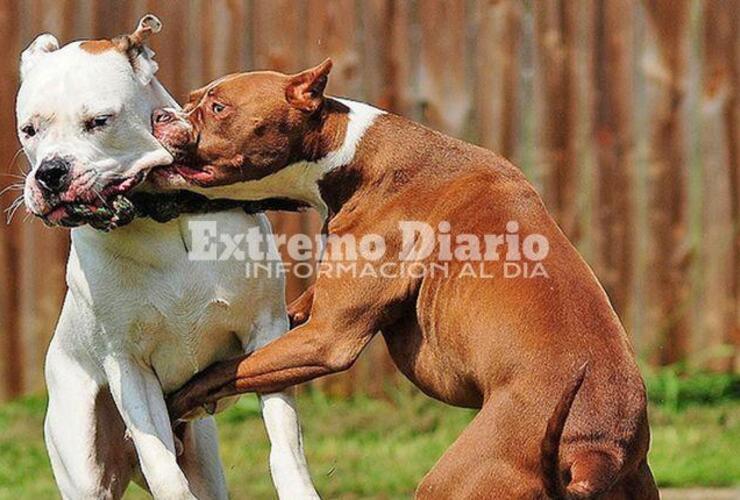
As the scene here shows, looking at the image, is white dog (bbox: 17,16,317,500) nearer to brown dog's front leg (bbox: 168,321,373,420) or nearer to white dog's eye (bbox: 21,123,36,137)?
white dog's eye (bbox: 21,123,36,137)

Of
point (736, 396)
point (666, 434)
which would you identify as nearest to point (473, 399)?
point (666, 434)

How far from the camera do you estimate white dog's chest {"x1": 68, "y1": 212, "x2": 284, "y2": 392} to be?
5.89m

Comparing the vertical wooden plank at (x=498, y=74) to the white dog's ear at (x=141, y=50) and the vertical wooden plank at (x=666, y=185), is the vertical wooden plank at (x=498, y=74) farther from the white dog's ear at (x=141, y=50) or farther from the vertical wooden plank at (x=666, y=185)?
the white dog's ear at (x=141, y=50)

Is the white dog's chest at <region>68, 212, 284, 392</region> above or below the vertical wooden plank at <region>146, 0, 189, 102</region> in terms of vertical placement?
below

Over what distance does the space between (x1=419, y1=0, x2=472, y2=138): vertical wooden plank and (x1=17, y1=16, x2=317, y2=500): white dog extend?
307 centimetres

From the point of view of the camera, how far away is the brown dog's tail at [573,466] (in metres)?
5.24

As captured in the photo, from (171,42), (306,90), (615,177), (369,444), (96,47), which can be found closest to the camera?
(96,47)

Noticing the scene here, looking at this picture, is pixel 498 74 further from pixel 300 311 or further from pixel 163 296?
pixel 163 296

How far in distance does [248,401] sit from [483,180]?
11.4 feet

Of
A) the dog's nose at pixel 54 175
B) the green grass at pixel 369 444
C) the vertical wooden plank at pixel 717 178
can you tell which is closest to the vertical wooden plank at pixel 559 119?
the vertical wooden plank at pixel 717 178

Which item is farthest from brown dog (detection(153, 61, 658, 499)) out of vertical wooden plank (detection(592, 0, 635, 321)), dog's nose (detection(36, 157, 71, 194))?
vertical wooden plank (detection(592, 0, 635, 321))

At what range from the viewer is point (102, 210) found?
5652 mm

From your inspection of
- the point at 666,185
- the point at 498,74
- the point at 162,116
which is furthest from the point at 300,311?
the point at 666,185

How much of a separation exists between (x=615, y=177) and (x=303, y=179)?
3.41 meters
